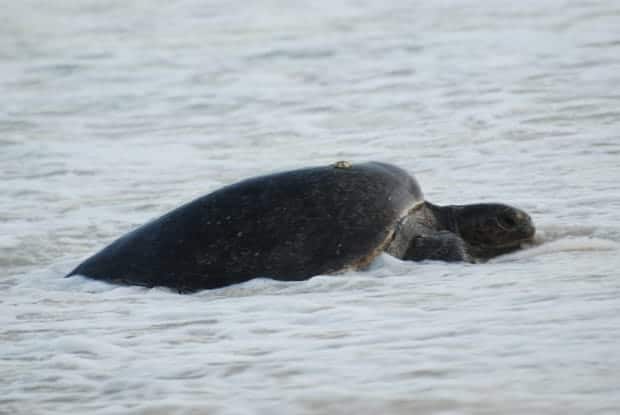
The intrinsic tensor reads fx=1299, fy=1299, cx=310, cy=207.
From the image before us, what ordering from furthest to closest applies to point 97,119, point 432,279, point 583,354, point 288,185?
point 97,119 < point 288,185 < point 432,279 < point 583,354

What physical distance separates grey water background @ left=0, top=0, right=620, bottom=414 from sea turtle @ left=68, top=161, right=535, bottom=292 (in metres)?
0.10

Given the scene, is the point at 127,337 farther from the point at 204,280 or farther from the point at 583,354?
the point at 583,354

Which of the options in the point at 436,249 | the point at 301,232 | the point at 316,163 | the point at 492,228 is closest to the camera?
the point at 301,232

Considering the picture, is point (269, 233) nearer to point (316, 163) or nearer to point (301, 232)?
point (301, 232)

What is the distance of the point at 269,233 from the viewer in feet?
17.5

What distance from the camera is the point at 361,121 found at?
939 cm

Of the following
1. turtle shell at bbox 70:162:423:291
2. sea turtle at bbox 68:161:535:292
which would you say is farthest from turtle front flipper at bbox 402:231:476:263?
turtle shell at bbox 70:162:423:291

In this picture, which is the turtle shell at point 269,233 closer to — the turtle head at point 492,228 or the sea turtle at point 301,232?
the sea turtle at point 301,232

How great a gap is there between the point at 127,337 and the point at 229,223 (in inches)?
38.7

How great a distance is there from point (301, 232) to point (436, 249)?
1.93 ft

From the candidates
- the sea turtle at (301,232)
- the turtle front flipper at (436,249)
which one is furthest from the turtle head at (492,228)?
the turtle front flipper at (436,249)

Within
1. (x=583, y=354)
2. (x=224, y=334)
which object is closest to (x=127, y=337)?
(x=224, y=334)

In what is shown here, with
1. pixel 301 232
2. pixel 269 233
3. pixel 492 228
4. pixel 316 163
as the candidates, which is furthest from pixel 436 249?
pixel 316 163

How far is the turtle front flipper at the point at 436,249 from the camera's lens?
543cm
